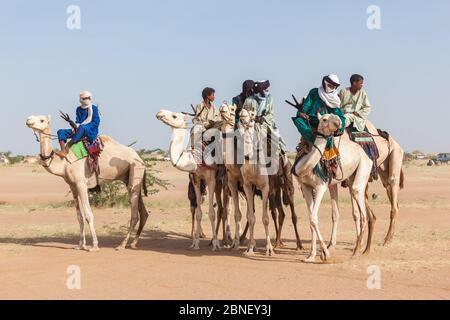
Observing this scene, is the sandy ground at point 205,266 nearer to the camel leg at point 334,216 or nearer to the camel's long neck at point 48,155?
the camel leg at point 334,216

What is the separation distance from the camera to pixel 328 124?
10578 mm

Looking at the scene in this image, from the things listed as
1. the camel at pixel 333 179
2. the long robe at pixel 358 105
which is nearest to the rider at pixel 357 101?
the long robe at pixel 358 105

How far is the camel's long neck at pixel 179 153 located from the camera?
12164mm

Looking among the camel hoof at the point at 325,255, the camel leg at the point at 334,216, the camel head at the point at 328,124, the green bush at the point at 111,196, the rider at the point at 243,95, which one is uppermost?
the rider at the point at 243,95

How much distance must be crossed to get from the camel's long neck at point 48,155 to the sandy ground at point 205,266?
1.56 metres

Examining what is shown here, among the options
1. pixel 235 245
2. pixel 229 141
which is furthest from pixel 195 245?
pixel 229 141

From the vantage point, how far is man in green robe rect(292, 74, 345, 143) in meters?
11.0

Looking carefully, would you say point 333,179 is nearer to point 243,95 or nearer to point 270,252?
point 270,252

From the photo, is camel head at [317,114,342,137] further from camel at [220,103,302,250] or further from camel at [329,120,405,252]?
camel at [329,120,405,252]

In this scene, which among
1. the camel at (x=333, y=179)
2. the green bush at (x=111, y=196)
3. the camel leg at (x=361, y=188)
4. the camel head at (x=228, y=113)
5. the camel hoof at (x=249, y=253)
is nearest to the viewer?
the camel at (x=333, y=179)

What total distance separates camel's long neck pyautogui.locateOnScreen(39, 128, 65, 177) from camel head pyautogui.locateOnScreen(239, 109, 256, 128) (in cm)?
371

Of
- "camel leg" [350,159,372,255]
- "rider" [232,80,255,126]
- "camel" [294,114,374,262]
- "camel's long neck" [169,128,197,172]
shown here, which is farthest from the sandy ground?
"rider" [232,80,255,126]

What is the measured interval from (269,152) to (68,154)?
3.86 metres

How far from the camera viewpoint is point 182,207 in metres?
22.7
